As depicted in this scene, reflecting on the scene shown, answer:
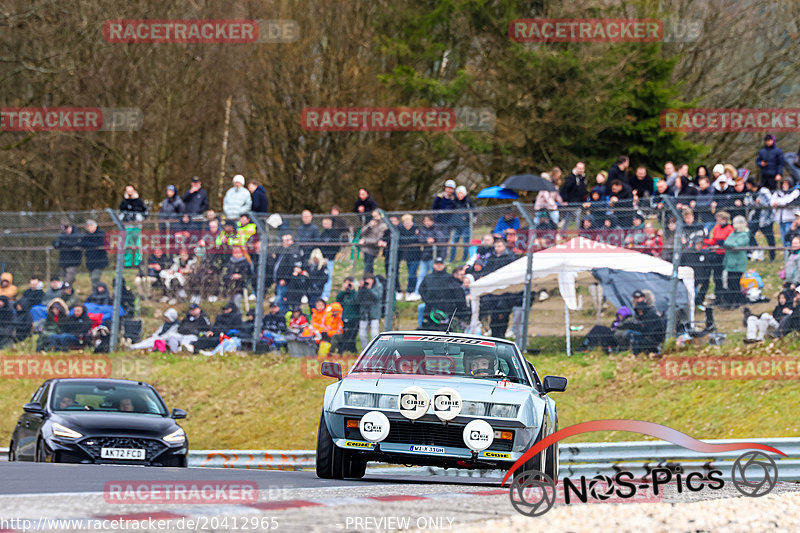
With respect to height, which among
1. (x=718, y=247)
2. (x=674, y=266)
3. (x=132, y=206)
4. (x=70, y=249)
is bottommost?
(x=70, y=249)

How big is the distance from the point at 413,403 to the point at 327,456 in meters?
1.12

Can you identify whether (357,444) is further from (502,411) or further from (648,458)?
(648,458)

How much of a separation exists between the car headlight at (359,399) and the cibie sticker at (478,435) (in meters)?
0.85

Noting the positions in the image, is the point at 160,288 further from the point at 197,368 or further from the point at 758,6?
the point at 758,6

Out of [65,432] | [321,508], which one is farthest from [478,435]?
[65,432]

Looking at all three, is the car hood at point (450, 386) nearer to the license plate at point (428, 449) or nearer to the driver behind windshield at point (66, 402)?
the license plate at point (428, 449)

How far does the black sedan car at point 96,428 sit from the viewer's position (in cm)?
1472

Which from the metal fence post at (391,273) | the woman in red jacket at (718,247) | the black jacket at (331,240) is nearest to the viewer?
the woman in red jacket at (718,247)

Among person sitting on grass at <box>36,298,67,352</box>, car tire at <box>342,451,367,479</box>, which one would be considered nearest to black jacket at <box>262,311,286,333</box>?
person sitting on grass at <box>36,298,67,352</box>

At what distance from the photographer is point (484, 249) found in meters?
20.8

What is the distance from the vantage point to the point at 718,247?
19.2m

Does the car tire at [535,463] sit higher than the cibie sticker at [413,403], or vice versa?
the cibie sticker at [413,403]

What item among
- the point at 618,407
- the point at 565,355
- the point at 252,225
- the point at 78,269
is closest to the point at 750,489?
the point at 618,407

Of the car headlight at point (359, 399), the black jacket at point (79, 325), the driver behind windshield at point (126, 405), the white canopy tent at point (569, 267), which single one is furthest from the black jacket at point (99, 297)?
the car headlight at point (359, 399)
